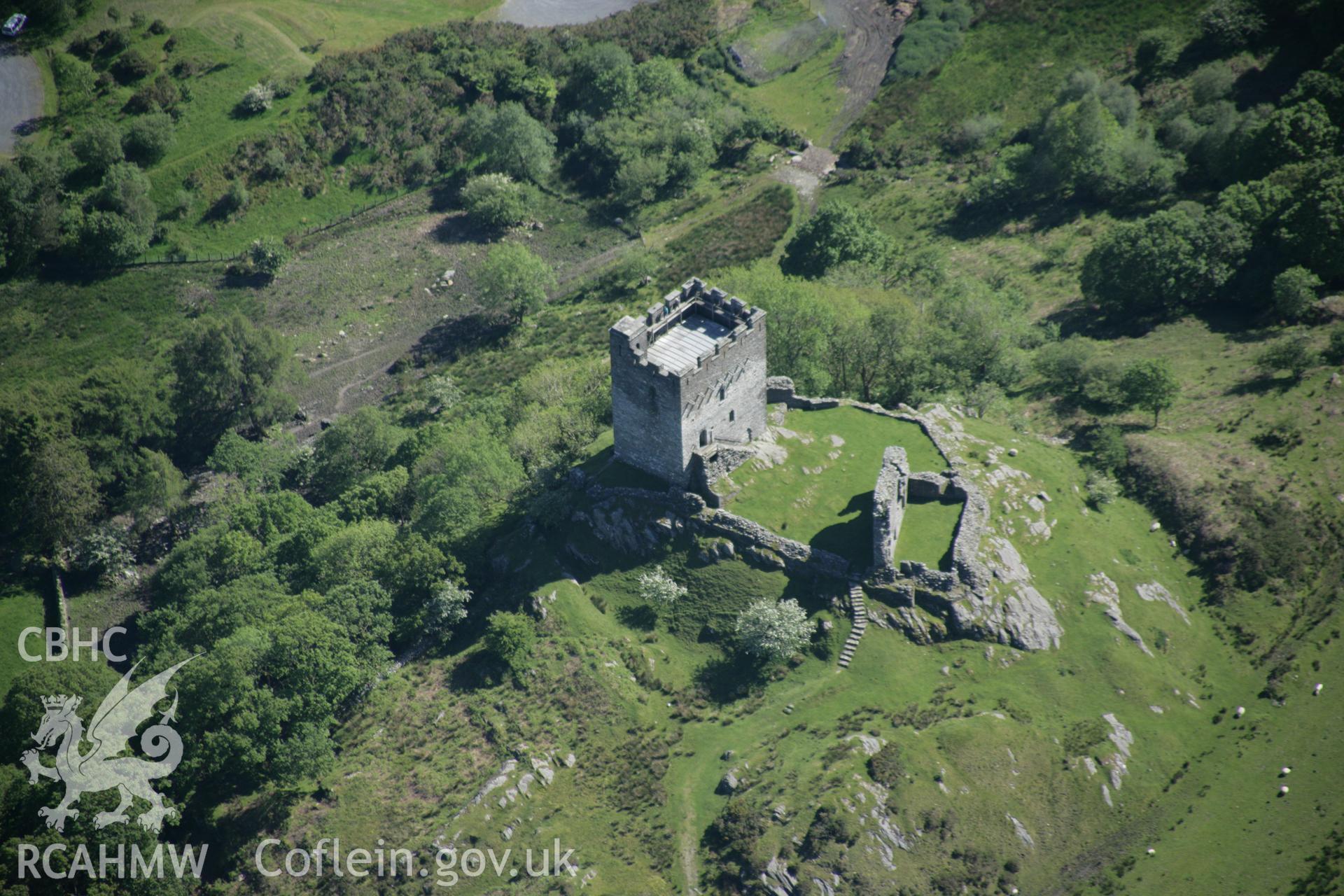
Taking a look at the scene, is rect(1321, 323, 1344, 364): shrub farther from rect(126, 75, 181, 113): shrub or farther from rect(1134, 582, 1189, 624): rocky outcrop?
rect(126, 75, 181, 113): shrub

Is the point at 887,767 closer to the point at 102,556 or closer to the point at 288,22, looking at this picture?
the point at 102,556

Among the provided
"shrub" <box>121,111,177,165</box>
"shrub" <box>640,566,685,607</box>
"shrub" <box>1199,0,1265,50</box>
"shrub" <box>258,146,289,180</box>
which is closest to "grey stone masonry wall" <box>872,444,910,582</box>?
"shrub" <box>640,566,685,607</box>

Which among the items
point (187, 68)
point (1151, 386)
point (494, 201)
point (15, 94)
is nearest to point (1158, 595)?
point (1151, 386)

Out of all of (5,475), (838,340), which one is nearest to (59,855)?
(5,475)

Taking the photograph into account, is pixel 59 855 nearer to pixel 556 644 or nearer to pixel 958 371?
pixel 556 644

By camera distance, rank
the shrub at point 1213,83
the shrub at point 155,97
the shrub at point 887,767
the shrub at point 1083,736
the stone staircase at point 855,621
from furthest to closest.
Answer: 1. the shrub at point 155,97
2. the shrub at point 1213,83
3. the stone staircase at point 855,621
4. the shrub at point 1083,736
5. the shrub at point 887,767

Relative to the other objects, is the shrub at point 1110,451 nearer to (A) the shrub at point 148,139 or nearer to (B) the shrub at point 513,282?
(B) the shrub at point 513,282

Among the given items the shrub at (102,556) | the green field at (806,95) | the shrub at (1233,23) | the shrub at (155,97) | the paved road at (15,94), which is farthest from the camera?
the green field at (806,95)

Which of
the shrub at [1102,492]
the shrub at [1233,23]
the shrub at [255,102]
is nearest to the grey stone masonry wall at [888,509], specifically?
the shrub at [1102,492]
